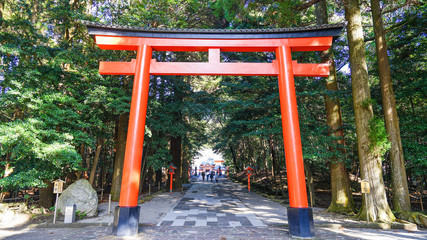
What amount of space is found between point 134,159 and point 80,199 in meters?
4.15

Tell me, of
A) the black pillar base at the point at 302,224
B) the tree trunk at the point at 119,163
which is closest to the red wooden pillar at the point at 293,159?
the black pillar base at the point at 302,224

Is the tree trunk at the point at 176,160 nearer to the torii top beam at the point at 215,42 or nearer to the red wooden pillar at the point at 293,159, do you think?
the torii top beam at the point at 215,42

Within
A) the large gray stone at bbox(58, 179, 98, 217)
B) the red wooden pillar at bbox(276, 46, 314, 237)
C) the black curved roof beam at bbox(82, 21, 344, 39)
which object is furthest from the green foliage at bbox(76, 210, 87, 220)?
the red wooden pillar at bbox(276, 46, 314, 237)

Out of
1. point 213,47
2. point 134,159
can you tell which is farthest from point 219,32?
point 134,159

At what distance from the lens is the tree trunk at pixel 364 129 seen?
6465 mm

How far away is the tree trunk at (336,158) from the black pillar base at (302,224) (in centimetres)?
414

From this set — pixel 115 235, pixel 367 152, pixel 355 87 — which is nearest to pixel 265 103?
pixel 355 87

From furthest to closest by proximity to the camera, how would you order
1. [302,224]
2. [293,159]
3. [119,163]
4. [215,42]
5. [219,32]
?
1. [119,163]
2. [215,42]
3. [219,32]
4. [293,159]
5. [302,224]

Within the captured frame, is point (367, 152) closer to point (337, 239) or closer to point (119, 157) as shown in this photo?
point (337, 239)

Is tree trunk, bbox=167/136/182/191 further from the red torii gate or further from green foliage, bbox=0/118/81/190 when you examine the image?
the red torii gate

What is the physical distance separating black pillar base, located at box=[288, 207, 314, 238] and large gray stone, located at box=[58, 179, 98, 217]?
23.3ft

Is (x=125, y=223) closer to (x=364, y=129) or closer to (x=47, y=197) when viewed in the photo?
(x=47, y=197)

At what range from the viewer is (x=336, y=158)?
8.32 m

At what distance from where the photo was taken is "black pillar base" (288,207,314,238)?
4.83 m
